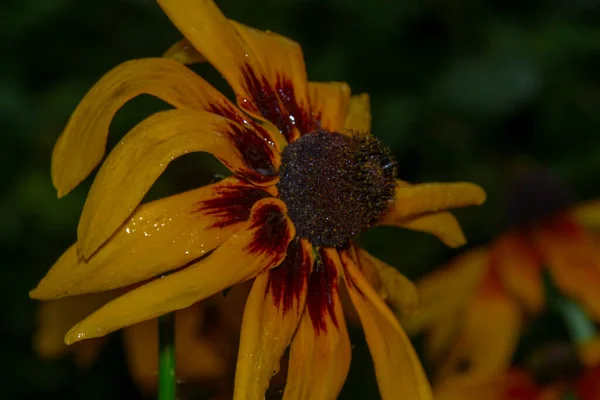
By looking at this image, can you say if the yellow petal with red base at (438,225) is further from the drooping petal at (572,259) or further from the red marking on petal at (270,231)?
the drooping petal at (572,259)

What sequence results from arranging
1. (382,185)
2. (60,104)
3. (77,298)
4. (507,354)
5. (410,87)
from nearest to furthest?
(382,185), (77,298), (507,354), (60,104), (410,87)

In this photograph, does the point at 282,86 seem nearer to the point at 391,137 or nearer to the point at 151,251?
the point at 151,251

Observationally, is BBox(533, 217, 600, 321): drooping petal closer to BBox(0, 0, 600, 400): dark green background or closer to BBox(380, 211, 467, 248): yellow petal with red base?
BBox(0, 0, 600, 400): dark green background

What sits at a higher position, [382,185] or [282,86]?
[282,86]

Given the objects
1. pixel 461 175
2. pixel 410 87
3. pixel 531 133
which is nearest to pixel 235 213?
pixel 461 175

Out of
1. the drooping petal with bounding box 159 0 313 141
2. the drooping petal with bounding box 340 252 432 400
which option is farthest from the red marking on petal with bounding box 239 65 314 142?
the drooping petal with bounding box 340 252 432 400

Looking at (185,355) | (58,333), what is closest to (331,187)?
(185,355)
